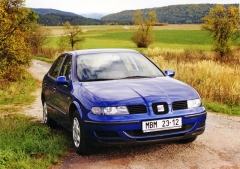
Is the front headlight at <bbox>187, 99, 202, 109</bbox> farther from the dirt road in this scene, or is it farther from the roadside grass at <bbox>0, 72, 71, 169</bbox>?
the roadside grass at <bbox>0, 72, 71, 169</bbox>

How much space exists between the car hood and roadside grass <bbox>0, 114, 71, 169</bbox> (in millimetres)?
1084

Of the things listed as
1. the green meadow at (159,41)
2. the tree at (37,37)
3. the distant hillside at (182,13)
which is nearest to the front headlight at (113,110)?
the green meadow at (159,41)

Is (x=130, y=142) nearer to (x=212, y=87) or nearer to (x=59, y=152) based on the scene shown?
(x=59, y=152)

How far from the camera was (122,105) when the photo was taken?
5.17 metres

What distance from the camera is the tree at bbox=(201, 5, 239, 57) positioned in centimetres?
3419

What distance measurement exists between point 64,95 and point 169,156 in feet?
6.80

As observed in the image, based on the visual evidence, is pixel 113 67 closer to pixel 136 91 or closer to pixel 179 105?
pixel 136 91

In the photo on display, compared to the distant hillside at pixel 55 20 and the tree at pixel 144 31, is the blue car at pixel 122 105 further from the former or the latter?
the distant hillside at pixel 55 20

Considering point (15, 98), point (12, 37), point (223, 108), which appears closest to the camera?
point (223, 108)

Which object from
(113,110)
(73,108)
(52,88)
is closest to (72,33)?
(52,88)

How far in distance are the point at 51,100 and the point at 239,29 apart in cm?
3044

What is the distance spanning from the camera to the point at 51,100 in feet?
24.6

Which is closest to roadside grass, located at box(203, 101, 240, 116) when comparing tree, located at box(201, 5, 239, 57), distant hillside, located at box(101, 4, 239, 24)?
tree, located at box(201, 5, 239, 57)

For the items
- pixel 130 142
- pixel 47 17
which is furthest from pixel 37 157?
pixel 47 17
